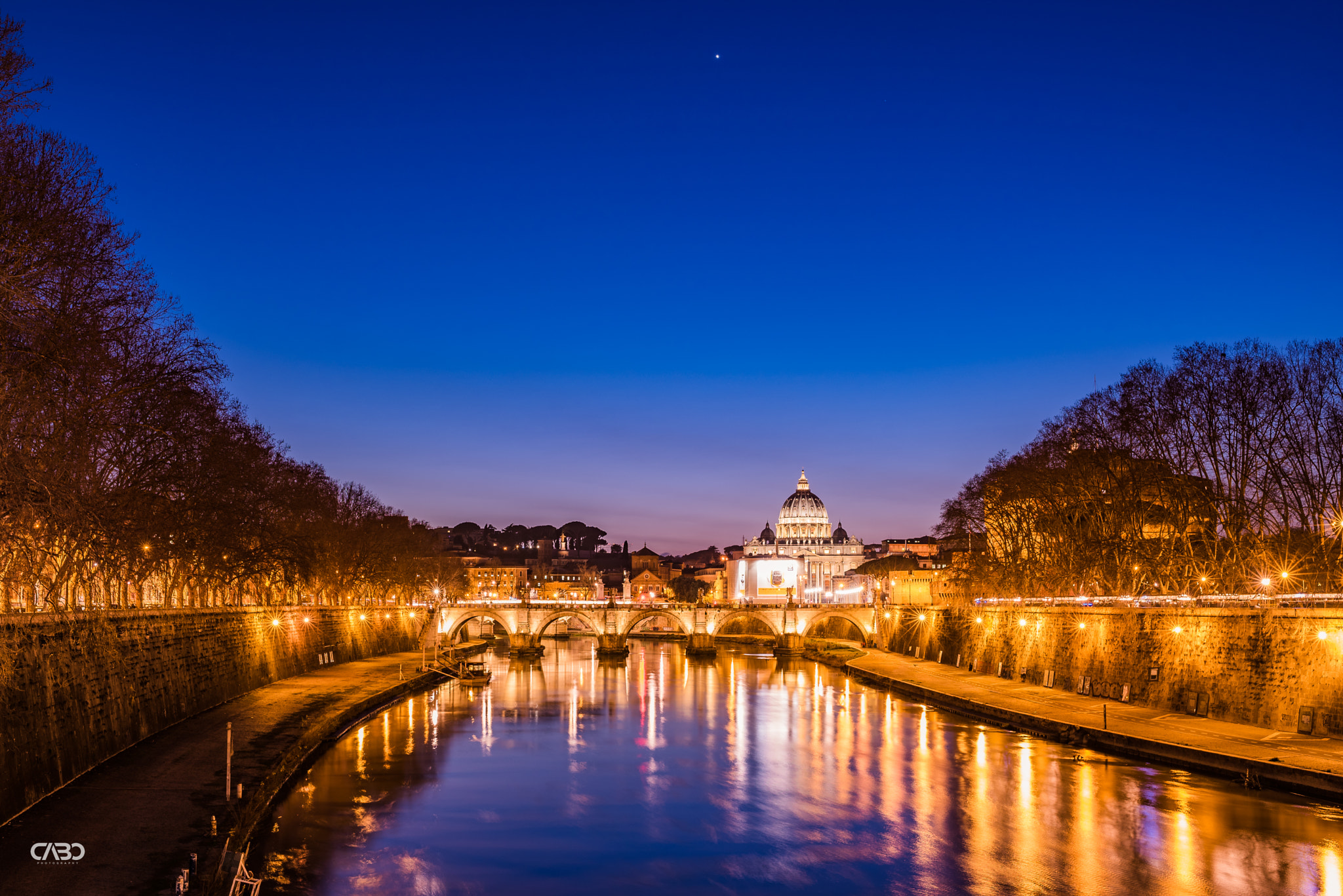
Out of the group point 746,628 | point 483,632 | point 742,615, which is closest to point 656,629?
point 746,628

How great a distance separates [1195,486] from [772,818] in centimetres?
2490

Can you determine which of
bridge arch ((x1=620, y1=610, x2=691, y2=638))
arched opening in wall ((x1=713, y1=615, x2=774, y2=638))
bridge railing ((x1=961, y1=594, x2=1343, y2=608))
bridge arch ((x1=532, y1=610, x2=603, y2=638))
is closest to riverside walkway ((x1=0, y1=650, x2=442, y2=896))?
bridge railing ((x1=961, y1=594, x2=1343, y2=608))

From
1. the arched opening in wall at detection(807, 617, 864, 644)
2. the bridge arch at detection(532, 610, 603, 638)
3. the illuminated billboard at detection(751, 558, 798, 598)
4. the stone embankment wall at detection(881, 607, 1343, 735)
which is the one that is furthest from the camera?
the illuminated billboard at detection(751, 558, 798, 598)

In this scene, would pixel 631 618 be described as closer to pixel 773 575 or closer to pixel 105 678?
pixel 105 678

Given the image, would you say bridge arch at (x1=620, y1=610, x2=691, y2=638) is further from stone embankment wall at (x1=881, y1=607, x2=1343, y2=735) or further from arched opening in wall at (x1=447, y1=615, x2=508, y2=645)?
stone embankment wall at (x1=881, y1=607, x2=1343, y2=735)

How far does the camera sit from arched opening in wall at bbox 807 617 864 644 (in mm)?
110250

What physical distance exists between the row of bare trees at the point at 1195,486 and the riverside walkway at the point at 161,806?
1247 inches

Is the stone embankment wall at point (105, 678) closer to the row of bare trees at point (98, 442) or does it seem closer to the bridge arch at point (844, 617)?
the row of bare trees at point (98, 442)

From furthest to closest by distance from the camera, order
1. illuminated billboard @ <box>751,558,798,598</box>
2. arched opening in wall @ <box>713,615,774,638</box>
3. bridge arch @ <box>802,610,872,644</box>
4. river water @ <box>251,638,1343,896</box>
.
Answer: illuminated billboard @ <box>751,558,798,598</box>, arched opening in wall @ <box>713,615,774,638</box>, bridge arch @ <box>802,610,872,644</box>, river water @ <box>251,638,1343,896</box>

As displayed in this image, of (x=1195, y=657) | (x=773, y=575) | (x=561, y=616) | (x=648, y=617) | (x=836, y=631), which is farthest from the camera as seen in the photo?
(x=773, y=575)

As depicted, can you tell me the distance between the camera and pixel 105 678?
88.6 ft

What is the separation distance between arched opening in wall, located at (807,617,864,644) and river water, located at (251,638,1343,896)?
63.7m

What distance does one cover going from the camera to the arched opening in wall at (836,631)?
11025 centimetres

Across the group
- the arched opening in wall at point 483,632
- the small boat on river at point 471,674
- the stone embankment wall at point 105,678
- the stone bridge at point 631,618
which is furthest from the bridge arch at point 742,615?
the stone embankment wall at point 105,678
